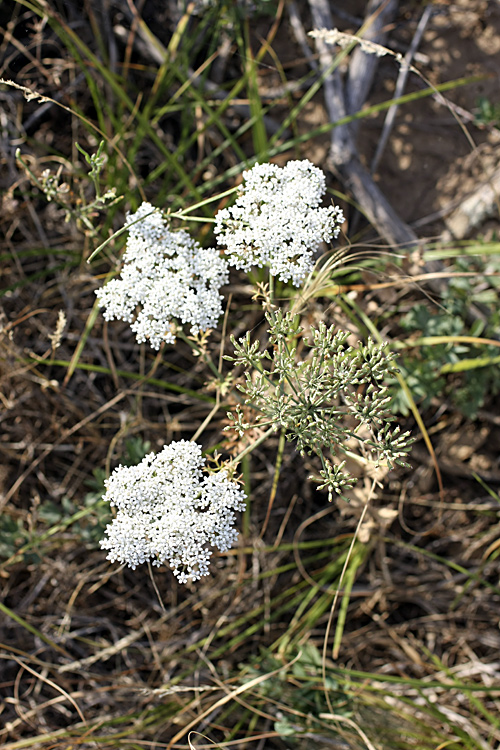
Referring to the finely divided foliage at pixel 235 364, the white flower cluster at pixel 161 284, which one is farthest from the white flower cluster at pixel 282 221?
the white flower cluster at pixel 161 284

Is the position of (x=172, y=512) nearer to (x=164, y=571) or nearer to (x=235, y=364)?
(x=235, y=364)

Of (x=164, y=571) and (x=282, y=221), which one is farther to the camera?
(x=164, y=571)

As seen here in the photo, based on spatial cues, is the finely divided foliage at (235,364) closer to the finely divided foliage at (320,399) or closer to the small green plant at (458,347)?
the finely divided foliage at (320,399)

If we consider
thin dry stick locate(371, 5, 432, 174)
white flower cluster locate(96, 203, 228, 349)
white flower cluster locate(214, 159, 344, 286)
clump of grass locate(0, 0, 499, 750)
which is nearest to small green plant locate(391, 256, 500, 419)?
clump of grass locate(0, 0, 499, 750)

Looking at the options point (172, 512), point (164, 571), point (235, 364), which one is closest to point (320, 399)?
point (235, 364)

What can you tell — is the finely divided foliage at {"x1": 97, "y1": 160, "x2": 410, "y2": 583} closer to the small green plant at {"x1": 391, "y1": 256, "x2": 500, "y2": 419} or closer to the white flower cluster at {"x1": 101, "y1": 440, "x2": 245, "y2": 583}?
the white flower cluster at {"x1": 101, "y1": 440, "x2": 245, "y2": 583}
